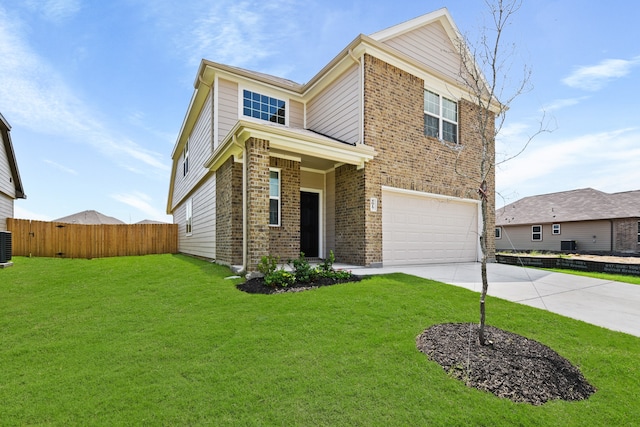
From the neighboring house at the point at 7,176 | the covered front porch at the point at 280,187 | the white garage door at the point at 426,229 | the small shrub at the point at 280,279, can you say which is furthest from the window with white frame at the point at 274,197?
the neighboring house at the point at 7,176

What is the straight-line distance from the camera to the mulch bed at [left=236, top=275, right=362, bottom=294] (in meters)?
5.76

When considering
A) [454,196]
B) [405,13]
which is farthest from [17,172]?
[454,196]

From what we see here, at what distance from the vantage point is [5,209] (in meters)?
15.3

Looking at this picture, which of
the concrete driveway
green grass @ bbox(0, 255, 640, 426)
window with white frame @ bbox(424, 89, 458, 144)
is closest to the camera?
green grass @ bbox(0, 255, 640, 426)

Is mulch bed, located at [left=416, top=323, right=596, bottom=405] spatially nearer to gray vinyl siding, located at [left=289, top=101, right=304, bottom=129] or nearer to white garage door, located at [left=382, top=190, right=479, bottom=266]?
white garage door, located at [left=382, top=190, right=479, bottom=266]

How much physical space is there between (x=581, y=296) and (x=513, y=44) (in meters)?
4.94

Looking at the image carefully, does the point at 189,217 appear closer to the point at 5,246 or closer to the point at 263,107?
the point at 5,246

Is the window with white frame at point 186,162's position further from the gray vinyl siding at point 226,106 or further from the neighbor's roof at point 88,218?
the neighbor's roof at point 88,218

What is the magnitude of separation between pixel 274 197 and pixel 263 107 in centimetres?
371

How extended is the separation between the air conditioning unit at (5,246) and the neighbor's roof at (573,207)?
912 inches

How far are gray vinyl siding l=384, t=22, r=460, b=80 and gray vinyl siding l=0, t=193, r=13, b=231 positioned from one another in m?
18.2

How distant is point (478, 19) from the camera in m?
4.35

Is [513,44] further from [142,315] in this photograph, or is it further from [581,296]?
[142,315]

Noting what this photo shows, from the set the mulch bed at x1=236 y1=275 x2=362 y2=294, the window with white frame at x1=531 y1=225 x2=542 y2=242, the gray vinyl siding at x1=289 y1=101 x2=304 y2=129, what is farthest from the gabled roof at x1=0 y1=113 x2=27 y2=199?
the window with white frame at x1=531 y1=225 x2=542 y2=242
